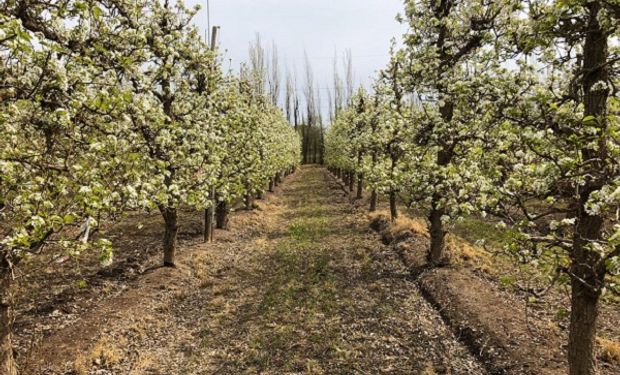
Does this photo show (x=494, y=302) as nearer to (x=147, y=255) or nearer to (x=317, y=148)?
(x=147, y=255)

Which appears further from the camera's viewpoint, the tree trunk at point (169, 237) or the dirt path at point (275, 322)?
the tree trunk at point (169, 237)

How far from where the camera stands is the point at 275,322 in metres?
12.2

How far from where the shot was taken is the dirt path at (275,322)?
32.6 feet

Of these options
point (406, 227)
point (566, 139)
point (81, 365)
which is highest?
point (566, 139)

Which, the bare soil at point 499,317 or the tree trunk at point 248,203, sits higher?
the tree trunk at point 248,203

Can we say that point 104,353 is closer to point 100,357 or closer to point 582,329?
point 100,357

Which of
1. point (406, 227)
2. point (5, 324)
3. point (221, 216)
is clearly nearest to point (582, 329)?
point (5, 324)

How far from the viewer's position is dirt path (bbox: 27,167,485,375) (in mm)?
9930

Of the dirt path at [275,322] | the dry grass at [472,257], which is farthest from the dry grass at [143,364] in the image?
the dry grass at [472,257]

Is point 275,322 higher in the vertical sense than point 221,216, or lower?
lower

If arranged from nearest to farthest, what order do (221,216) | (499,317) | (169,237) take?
1. (499,317)
2. (169,237)
3. (221,216)

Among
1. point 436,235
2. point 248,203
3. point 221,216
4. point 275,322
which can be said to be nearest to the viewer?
point 275,322

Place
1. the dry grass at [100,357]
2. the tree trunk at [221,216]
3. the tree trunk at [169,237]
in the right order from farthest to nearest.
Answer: the tree trunk at [221,216]
the tree trunk at [169,237]
the dry grass at [100,357]

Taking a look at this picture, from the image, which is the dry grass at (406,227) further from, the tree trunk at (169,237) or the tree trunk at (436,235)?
the tree trunk at (169,237)
